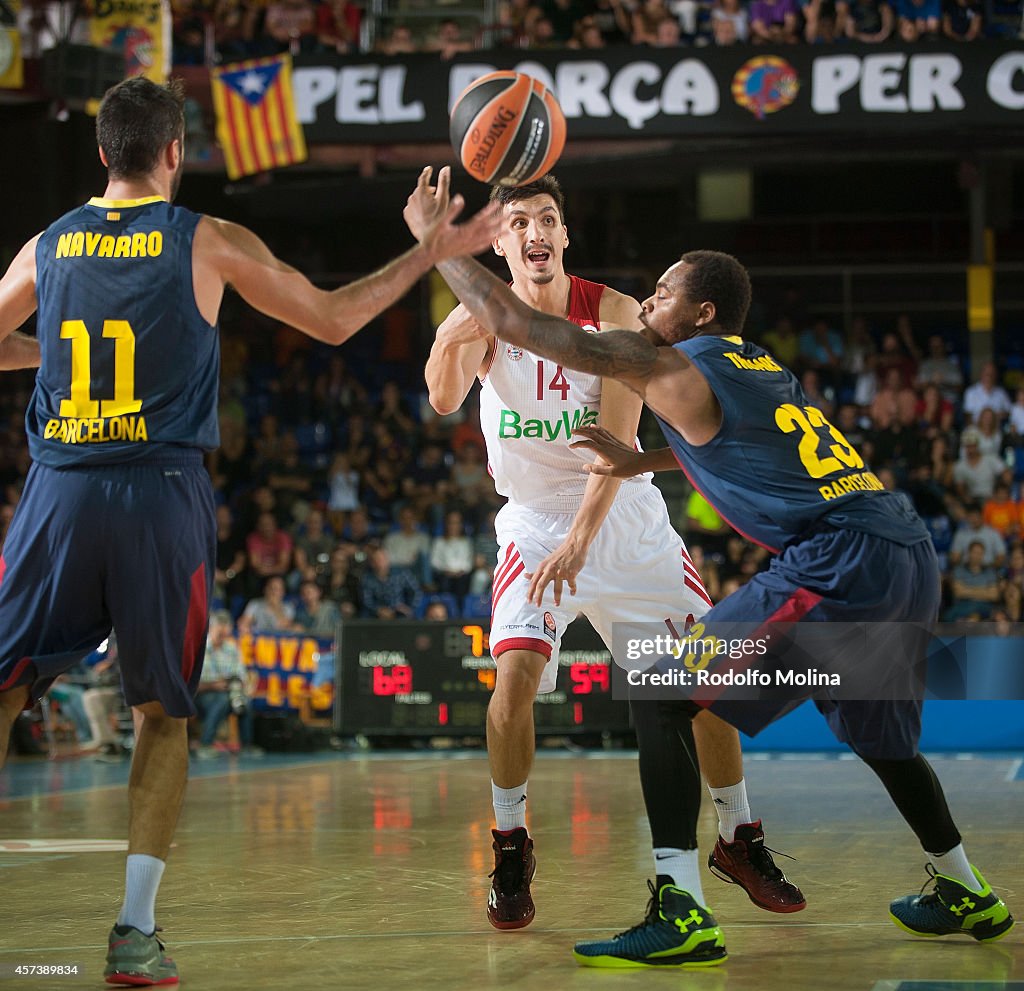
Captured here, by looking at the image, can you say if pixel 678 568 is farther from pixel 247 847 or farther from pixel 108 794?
pixel 108 794

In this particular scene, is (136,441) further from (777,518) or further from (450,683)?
(450,683)

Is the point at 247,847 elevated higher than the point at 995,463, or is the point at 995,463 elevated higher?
the point at 995,463

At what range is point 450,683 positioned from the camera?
14.5m

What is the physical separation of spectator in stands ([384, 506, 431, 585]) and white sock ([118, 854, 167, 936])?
45.2ft

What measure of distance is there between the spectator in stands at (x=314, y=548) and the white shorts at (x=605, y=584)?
1192cm

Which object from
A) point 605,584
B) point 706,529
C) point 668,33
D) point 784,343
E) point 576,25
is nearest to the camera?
point 605,584

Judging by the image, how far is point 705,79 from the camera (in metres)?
17.6

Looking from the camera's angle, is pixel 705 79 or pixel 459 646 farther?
pixel 705 79

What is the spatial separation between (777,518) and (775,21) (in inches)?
612

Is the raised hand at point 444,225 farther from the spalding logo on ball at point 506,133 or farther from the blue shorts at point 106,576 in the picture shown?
the blue shorts at point 106,576

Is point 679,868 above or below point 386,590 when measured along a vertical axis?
above

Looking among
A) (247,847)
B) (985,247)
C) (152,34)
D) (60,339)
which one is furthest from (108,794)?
(985,247)

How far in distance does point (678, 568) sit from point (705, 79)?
13.1 metres

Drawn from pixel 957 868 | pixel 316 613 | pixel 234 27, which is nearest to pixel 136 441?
pixel 957 868
